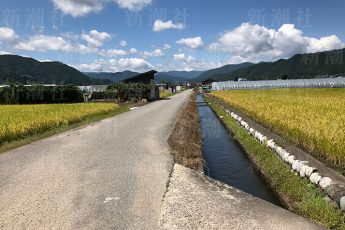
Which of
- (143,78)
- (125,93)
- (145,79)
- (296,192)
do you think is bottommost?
(296,192)

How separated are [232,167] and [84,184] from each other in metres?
6.71

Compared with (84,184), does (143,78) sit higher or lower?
higher

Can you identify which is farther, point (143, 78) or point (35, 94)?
point (143, 78)

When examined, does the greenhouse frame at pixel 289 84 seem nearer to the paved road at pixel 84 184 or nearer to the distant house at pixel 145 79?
the distant house at pixel 145 79

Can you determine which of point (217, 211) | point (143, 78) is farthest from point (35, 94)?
point (217, 211)

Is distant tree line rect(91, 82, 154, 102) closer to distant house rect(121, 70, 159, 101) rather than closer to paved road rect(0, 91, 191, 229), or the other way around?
distant house rect(121, 70, 159, 101)

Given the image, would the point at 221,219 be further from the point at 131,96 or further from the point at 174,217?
the point at 131,96

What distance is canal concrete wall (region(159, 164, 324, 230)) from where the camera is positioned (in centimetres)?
661

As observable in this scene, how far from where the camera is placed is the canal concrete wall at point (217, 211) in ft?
21.7

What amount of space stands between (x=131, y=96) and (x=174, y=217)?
49.2 metres

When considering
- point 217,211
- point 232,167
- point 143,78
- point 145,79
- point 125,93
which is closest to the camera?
point 217,211

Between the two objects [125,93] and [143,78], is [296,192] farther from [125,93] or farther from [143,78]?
[143,78]

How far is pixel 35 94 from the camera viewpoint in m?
51.6

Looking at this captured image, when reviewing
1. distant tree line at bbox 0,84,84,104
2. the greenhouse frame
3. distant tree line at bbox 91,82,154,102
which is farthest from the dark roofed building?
the greenhouse frame
